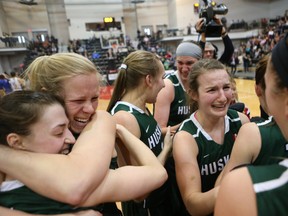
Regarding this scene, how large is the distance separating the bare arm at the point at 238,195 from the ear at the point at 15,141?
2.13ft

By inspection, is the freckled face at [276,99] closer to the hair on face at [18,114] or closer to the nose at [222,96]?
the hair on face at [18,114]

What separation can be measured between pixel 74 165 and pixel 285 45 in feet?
2.18

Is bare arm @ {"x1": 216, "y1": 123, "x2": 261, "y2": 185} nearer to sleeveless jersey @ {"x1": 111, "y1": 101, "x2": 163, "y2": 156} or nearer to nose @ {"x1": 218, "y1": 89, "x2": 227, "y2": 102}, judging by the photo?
nose @ {"x1": 218, "y1": 89, "x2": 227, "y2": 102}

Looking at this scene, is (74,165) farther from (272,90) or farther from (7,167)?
(272,90)

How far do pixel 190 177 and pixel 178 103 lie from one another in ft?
4.04

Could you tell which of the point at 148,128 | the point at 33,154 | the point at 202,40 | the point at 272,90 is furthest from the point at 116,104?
Result: the point at 202,40

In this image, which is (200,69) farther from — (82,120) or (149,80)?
(82,120)

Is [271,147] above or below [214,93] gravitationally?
below

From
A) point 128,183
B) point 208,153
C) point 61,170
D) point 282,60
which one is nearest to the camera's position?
point 282,60

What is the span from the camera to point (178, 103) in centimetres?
238

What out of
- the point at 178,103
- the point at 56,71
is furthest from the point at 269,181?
the point at 178,103

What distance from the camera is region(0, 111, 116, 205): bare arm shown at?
0.75 metres

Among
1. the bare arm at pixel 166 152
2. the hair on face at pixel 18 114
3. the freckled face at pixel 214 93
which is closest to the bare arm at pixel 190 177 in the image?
the bare arm at pixel 166 152

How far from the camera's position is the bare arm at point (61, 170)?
0.75m
